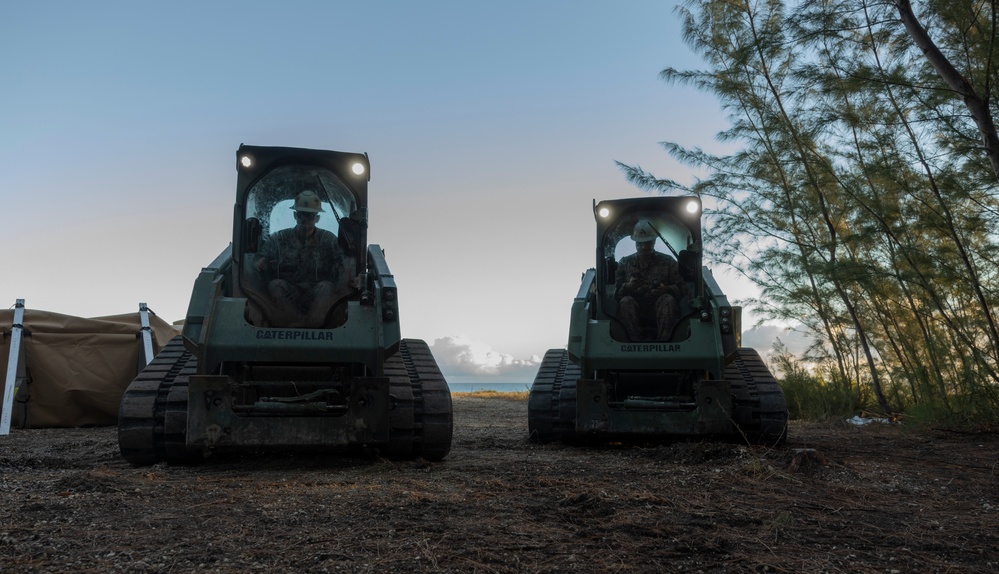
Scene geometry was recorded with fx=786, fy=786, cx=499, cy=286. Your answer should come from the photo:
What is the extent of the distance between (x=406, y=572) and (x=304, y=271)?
3.64 metres

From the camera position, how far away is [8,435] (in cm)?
794

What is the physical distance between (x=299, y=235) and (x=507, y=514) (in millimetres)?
3162

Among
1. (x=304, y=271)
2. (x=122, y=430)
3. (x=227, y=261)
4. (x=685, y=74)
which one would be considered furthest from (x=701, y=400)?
(x=685, y=74)

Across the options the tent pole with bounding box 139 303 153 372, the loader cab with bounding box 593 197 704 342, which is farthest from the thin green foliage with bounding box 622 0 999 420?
the tent pole with bounding box 139 303 153 372

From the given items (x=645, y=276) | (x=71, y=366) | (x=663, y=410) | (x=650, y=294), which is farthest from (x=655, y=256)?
(x=71, y=366)

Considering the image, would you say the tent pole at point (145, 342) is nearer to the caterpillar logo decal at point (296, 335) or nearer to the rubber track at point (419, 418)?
the caterpillar logo decal at point (296, 335)

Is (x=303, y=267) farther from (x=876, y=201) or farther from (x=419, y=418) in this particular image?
(x=876, y=201)

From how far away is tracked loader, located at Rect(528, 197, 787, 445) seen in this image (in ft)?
21.4

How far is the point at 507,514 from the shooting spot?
3.38 meters

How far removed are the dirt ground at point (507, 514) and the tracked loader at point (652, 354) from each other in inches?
32.6

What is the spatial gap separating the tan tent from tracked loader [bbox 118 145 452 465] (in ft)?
11.7

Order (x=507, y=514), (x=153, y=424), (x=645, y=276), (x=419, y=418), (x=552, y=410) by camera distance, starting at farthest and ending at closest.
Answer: (x=645, y=276) → (x=552, y=410) → (x=419, y=418) → (x=153, y=424) → (x=507, y=514)

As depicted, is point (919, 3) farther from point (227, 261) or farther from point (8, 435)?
point (8, 435)

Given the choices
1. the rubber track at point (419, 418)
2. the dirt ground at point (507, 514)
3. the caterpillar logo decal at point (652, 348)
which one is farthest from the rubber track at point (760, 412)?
the rubber track at point (419, 418)
